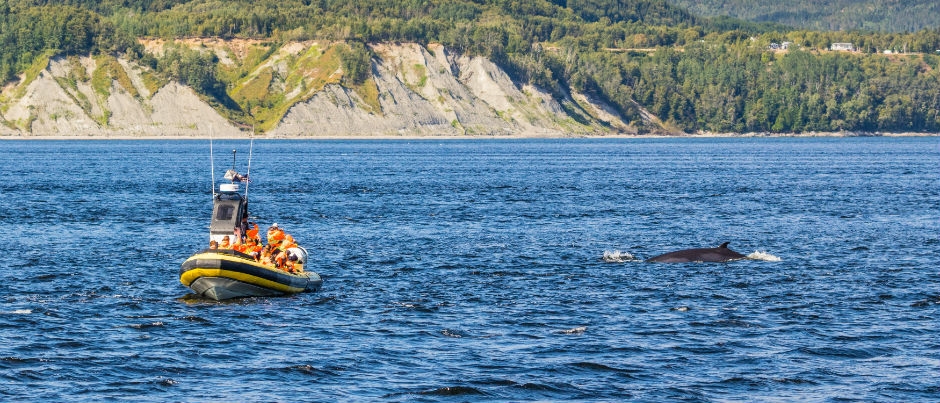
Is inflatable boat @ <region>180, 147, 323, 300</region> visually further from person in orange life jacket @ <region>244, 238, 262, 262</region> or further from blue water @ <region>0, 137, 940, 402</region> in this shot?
blue water @ <region>0, 137, 940, 402</region>

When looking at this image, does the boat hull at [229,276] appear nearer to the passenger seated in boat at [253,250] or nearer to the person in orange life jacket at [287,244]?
the passenger seated in boat at [253,250]

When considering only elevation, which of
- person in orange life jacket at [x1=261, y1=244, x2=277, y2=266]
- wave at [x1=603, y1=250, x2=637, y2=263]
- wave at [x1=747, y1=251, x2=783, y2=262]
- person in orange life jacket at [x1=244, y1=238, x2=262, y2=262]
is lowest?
wave at [x1=603, y1=250, x2=637, y2=263]

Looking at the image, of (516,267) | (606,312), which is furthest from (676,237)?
(606,312)

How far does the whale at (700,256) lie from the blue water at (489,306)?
2.89 ft

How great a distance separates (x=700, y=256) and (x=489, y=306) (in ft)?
46.4

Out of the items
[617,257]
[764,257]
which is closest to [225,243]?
[617,257]

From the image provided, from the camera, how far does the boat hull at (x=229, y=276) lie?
121 ft

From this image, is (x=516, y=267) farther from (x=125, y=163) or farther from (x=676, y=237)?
(x=125, y=163)

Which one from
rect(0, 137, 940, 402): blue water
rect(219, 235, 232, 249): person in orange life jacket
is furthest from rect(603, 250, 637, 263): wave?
rect(219, 235, 232, 249): person in orange life jacket

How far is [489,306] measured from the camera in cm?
3709

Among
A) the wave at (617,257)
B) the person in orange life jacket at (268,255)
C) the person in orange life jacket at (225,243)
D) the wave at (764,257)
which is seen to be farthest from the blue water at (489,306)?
the person in orange life jacket at (225,243)

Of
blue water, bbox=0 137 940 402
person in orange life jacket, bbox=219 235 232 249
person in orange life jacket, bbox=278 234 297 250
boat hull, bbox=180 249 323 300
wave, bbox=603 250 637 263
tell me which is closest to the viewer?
blue water, bbox=0 137 940 402

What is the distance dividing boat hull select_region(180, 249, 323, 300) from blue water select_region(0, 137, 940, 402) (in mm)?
635

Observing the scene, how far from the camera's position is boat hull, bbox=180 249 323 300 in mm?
36969
